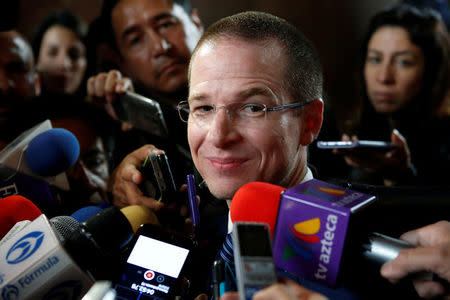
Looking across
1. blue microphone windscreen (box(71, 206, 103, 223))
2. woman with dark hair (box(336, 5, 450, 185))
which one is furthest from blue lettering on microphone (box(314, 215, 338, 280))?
woman with dark hair (box(336, 5, 450, 185))

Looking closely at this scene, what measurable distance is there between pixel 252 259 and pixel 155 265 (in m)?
0.43

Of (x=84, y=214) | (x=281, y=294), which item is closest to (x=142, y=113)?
(x=84, y=214)

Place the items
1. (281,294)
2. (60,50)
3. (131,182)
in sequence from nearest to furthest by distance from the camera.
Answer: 1. (281,294)
2. (131,182)
3. (60,50)

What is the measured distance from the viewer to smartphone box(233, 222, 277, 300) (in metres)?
0.70

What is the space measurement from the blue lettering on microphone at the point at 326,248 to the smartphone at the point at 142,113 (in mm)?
876

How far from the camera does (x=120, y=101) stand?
1645 millimetres

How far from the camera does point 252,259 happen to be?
73 cm

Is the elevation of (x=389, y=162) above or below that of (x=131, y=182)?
below

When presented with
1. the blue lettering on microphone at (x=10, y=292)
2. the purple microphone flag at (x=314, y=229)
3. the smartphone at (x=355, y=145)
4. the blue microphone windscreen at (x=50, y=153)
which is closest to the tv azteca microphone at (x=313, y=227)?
the purple microphone flag at (x=314, y=229)

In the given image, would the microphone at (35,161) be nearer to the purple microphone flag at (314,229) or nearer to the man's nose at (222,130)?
the man's nose at (222,130)

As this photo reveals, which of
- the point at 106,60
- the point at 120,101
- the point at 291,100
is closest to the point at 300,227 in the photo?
the point at 291,100

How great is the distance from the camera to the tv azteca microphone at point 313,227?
0.81m

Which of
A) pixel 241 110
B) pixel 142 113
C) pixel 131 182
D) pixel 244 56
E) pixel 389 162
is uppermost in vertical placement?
pixel 244 56

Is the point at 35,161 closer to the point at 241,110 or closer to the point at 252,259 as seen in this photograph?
the point at 241,110
